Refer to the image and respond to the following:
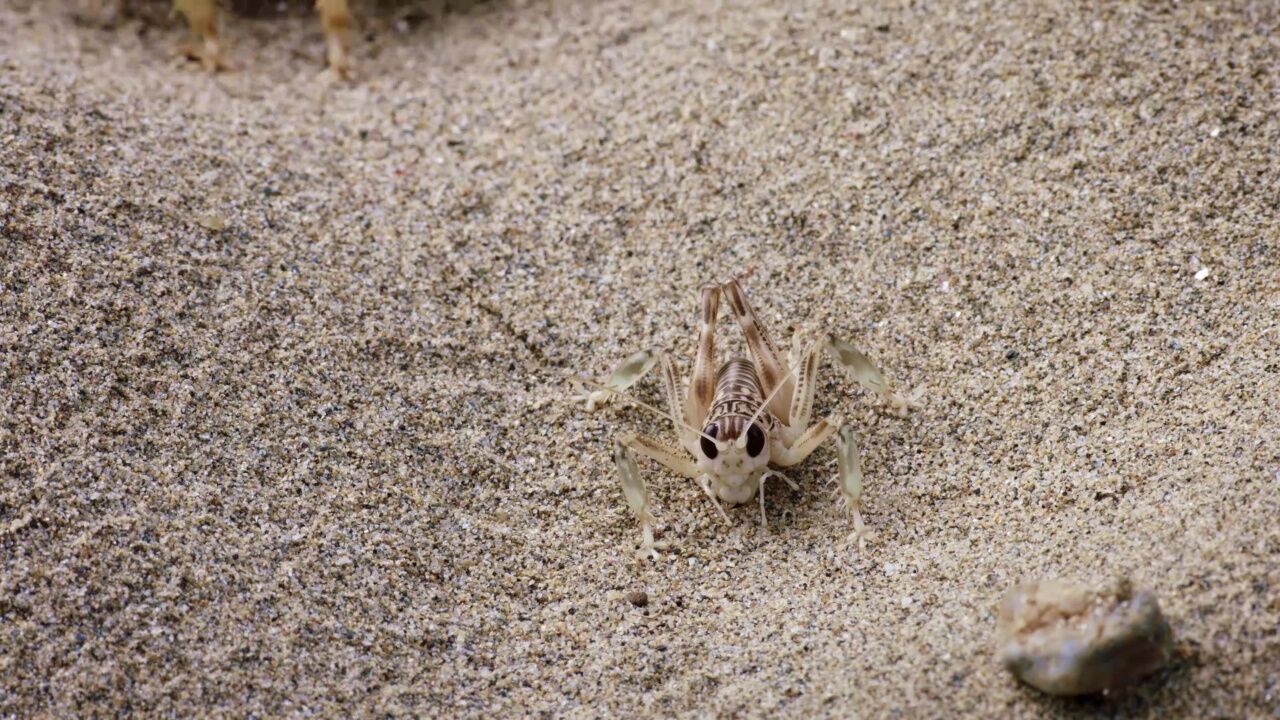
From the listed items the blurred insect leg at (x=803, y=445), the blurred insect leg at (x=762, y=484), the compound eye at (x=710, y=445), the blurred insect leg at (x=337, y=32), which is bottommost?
the blurred insect leg at (x=762, y=484)


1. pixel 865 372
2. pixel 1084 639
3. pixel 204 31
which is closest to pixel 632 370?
pixel 865 372

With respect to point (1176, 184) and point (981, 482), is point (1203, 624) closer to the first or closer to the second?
point (981, 482)

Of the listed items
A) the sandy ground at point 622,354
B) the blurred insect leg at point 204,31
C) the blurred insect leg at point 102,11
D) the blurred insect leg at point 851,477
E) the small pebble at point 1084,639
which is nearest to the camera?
the small pebble at point 1084,639

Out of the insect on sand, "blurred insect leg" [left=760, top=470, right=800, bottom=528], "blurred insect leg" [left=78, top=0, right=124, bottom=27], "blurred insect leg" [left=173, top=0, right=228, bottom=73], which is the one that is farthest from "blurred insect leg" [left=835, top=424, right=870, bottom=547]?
"blurred insect leg" [left=78, top=0, right=124, bottom=27]

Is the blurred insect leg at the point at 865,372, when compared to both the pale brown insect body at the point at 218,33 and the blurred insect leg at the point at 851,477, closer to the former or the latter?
Answer: the blurred insect leg at the point at 851,477

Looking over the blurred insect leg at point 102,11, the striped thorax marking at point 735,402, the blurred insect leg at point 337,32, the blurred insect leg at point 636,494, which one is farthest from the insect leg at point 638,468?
the blurred insect leg at point 102,11

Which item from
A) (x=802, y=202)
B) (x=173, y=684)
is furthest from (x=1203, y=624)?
(x=173, y=684)

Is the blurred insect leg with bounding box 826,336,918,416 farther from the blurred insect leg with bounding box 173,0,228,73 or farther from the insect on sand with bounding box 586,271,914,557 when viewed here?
the blurred insect leg with bounding box 173,0,228,73
